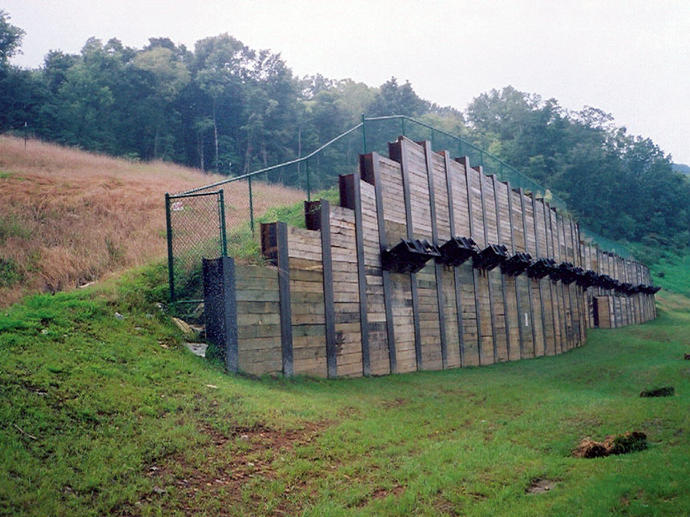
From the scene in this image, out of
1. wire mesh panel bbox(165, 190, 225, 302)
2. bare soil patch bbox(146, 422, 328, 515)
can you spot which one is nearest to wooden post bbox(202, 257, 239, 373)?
wire mesh panel bbox(165, 190, 225, 302)

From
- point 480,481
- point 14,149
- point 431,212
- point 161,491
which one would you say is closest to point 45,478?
point 161,491

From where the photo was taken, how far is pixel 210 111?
172ft

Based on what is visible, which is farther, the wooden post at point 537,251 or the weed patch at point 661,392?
the wooden post at point 537,251

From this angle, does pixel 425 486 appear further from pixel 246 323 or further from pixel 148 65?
pixel 148 65

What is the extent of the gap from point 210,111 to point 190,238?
44376mm

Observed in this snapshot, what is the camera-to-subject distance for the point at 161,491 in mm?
5145

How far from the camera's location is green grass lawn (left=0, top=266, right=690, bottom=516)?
196 inches

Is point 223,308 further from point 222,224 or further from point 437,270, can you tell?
point 437,270

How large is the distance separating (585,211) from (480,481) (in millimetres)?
78937

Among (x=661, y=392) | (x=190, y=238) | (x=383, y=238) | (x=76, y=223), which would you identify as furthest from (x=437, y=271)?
(x=76, y=223)

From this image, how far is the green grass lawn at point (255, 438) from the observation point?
4988 millimetres

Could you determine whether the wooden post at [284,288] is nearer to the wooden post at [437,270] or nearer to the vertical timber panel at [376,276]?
the vertical timber panel at [376,276]

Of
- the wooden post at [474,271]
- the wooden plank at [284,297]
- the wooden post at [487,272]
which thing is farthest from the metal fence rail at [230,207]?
the wooden post at [487,272]

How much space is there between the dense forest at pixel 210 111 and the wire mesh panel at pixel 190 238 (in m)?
34.0
